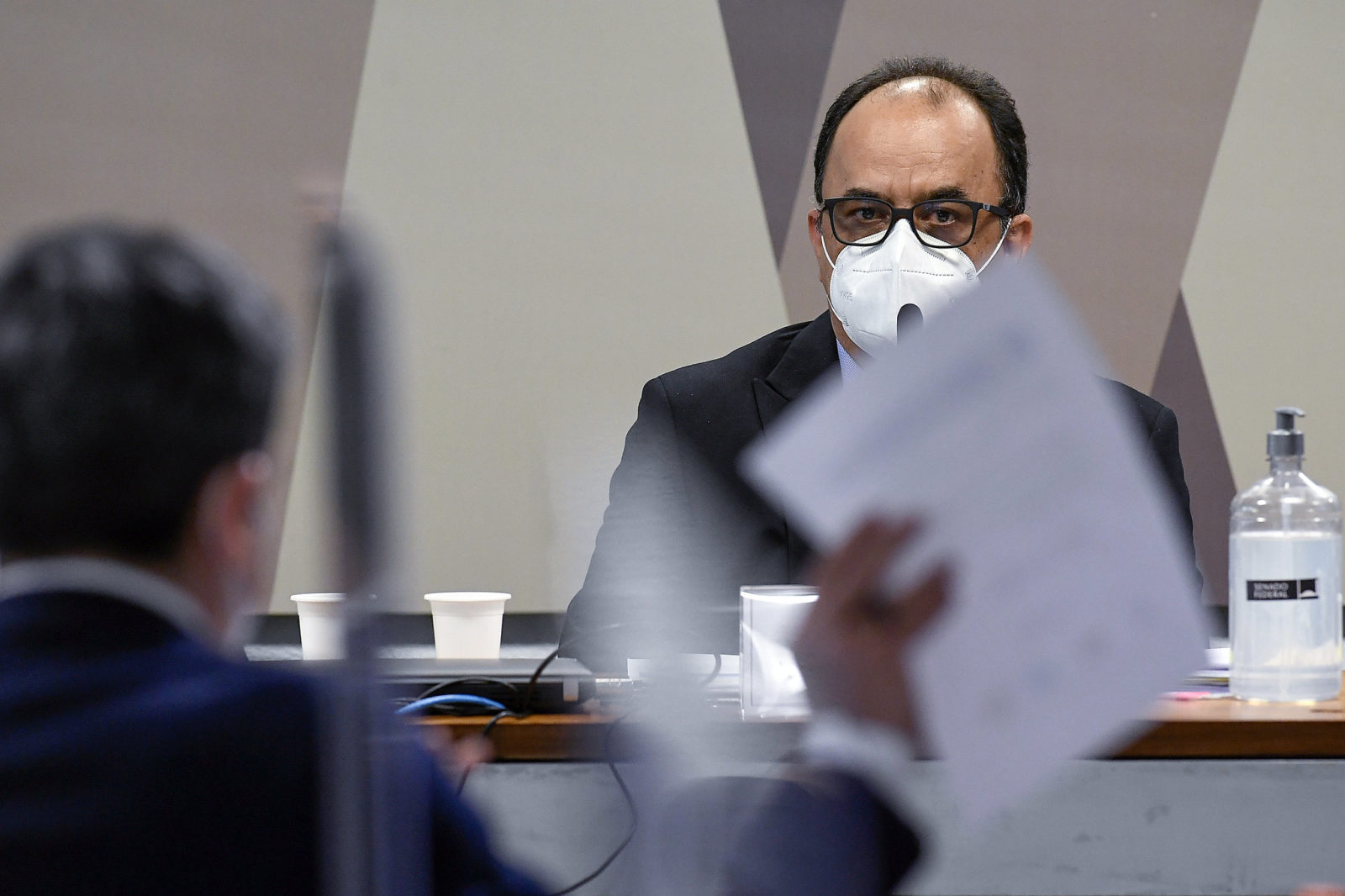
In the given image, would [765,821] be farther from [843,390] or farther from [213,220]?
[213,220]

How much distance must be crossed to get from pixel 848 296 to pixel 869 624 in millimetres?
1285

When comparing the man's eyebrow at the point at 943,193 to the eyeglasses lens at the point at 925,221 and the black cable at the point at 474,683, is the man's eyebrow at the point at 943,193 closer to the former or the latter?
the eyeglasses lens at the point at 925,221

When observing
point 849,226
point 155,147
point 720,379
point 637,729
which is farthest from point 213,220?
point 637,729

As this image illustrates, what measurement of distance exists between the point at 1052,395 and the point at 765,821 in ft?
0.73

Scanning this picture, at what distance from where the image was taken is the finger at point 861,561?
0.44 metres

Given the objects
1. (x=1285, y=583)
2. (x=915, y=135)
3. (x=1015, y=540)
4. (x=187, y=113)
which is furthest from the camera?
(x=187, y=113)

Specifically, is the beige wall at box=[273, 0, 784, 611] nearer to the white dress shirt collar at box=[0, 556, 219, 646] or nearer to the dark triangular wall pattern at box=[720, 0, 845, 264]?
the dark triangular wall pattern at box=[720, 0, 845, 264]

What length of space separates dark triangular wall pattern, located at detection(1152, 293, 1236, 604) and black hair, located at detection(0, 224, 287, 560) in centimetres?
215

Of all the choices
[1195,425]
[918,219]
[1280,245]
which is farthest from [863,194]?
[1280,245]

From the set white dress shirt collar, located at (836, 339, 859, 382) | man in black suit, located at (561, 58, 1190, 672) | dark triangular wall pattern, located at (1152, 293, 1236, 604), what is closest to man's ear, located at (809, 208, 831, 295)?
man in black suit, located at (561, 58, 1190, 672)

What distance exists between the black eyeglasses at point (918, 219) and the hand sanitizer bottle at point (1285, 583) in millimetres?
545

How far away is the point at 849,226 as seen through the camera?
5.62 feet

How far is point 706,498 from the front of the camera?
1.84 m

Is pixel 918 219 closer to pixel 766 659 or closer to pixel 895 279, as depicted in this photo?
pixel 895 279
